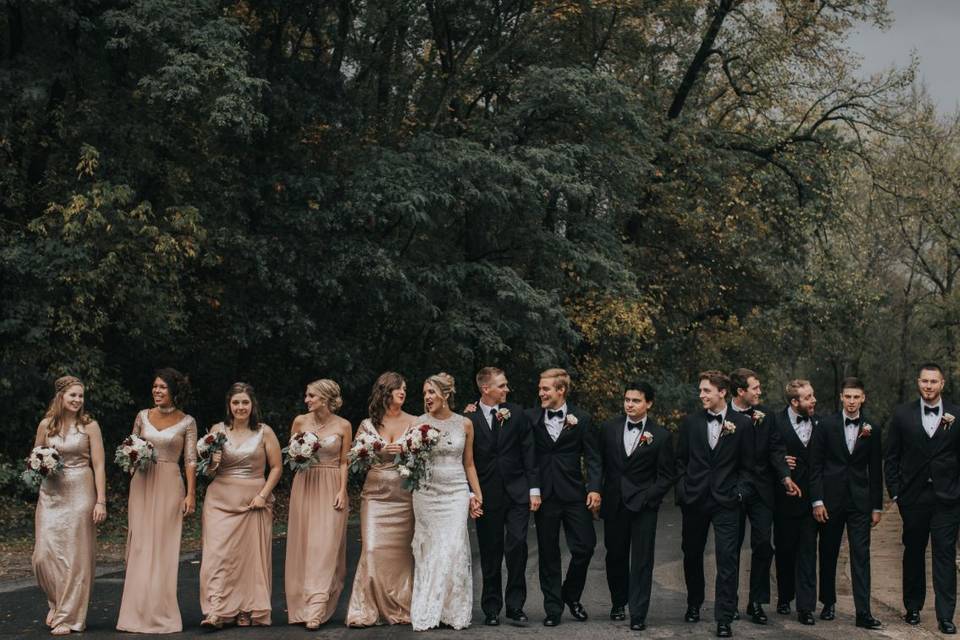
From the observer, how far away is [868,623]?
392 inches

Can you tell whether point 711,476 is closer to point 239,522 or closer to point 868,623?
point 868,623

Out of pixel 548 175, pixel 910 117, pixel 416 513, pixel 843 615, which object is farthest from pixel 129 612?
pixel 910 117

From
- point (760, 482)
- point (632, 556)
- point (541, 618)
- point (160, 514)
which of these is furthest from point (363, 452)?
point (760, 482)

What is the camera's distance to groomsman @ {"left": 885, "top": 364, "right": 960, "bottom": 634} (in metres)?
10.0

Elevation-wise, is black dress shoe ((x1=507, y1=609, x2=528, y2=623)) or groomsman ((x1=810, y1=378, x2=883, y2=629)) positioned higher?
groomsman ((x1=810, y1=378, x2=883, y2=629))

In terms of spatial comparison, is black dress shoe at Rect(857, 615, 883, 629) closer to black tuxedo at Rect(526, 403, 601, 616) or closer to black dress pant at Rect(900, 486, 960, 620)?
black dress pant at Rect(900, 486, 960, 620)

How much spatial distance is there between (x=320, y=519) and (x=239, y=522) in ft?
2.16

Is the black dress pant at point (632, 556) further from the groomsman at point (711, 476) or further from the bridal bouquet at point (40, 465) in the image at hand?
the bridal bouquet at point (40, 465)

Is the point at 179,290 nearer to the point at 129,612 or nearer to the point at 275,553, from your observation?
the point at 275,553

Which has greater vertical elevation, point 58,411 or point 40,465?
point 58,411

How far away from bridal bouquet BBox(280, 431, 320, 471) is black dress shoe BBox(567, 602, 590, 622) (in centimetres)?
248

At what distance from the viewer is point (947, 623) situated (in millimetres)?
9859

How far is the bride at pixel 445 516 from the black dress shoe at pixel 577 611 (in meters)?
0.90

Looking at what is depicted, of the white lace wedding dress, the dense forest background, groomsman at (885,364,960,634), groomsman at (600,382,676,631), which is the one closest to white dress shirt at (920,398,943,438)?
groomsman at (885,364,960,634)
